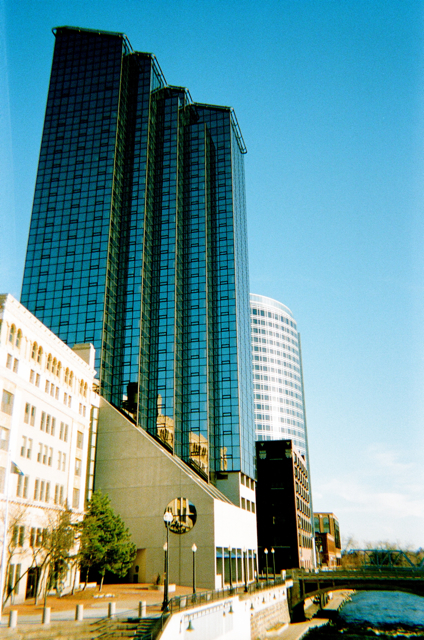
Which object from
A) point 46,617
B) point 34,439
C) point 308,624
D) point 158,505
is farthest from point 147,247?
point 46,617

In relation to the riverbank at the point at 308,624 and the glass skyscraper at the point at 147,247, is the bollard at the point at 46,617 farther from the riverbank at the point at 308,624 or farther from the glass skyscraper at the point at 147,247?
the glass skyscraper at the point at 147,247

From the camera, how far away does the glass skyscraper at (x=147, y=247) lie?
101 metres

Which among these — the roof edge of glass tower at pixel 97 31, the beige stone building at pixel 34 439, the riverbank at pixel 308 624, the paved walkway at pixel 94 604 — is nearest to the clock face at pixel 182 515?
the paved walkway at pixel 94 604

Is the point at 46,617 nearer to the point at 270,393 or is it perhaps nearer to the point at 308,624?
the point at 308,624

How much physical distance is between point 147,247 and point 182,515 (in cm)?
5949

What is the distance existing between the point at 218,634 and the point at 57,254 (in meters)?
79.1

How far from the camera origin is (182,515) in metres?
72.5

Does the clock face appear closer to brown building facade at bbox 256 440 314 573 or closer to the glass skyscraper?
the glass skyscraper

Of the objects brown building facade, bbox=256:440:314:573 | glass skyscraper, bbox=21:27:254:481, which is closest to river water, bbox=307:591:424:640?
brown building facade, bbox=256:440:314:573

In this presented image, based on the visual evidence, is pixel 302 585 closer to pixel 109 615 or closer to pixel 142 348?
pixel 142 348

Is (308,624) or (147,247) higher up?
(147,247)

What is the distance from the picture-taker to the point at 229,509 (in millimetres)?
80250

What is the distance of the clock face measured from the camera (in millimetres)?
72000

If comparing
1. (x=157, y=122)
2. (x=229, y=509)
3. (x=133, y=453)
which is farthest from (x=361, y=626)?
(x=157, y=122)
